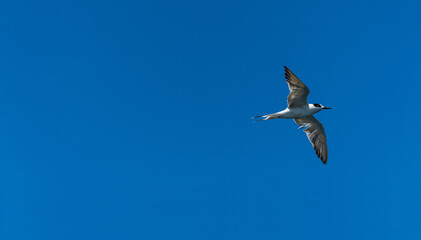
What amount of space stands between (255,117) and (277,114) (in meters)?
1.87

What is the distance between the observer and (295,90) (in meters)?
27.8

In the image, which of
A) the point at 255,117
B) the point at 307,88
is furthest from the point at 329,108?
the point at 255,117

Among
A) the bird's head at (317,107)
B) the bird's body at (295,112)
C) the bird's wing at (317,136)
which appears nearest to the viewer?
A: the bird's body at (295,112)

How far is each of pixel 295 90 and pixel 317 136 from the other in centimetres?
Answer: 662

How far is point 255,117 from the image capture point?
2872 centimetres

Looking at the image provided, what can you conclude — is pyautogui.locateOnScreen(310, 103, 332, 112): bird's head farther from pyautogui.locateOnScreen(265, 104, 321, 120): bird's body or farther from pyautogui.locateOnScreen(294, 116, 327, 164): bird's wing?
pyautogui.locateOnScreen(294, 116, 327, 164): bird's wing

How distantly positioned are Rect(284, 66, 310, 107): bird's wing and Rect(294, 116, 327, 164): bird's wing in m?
3.70

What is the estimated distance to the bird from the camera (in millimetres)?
27578

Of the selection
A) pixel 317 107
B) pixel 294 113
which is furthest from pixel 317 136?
pixel 294 113

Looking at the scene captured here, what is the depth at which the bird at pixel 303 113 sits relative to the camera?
90.5 ft

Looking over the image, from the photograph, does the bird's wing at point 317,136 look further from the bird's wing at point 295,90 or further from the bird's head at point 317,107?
the bird's wing at point 295,90

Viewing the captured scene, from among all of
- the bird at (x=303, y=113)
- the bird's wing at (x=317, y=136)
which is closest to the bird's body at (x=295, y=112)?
the bird at (x=303, y=113)

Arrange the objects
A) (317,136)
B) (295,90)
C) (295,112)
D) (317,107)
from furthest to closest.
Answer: (317,136) → (317,107) → (295,112) → (295,90)

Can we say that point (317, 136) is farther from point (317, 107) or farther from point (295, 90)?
point (295, 90)
